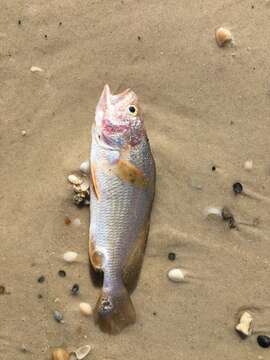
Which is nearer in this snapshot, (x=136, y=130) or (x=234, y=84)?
(x=136, y=130)

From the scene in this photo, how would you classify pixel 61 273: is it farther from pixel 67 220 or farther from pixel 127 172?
pixel 127 172

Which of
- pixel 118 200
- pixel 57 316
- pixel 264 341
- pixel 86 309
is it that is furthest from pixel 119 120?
pixel 264 341

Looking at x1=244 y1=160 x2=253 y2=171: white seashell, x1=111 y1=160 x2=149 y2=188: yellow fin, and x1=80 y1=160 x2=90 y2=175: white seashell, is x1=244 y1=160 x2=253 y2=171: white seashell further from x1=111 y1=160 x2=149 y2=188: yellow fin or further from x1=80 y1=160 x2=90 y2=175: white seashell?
x1=80 y1=160 x2=90 y2=175: white seashell

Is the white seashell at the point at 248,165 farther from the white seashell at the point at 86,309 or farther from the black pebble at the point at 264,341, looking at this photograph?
the white seashell at the point at 86,309

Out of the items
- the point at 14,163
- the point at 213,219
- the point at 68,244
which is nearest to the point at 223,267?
the point at 213,219

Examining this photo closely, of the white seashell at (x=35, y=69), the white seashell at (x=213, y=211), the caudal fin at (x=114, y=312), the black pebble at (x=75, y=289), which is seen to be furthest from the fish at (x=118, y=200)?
the white seashell at (x=35, y=69)

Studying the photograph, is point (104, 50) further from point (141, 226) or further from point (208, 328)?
point (208, 328)
